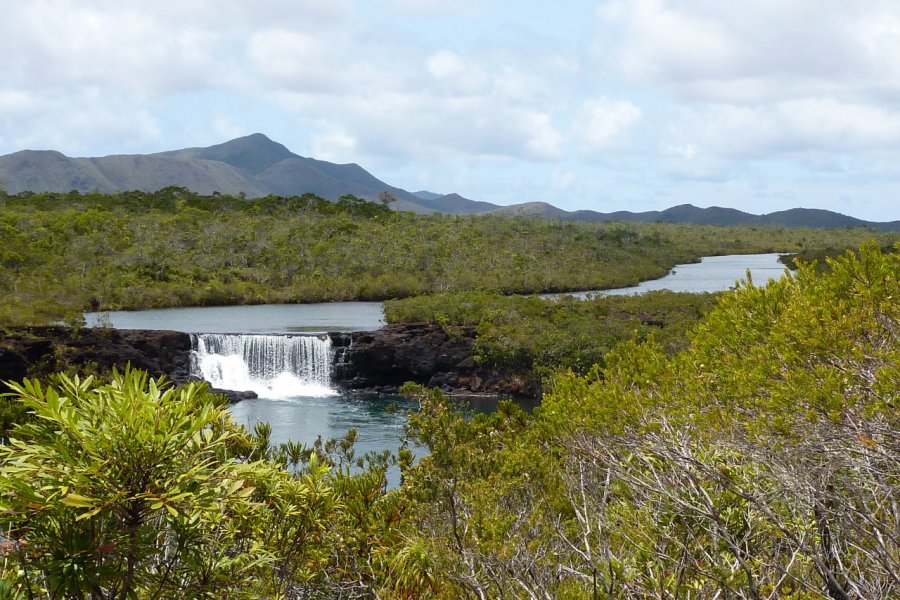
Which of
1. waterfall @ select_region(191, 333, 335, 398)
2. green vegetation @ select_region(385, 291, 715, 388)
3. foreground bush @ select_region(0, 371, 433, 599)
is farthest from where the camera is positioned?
waterfall @ select_region(191, 333, 335, 398)

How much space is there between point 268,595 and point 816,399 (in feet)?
15.6

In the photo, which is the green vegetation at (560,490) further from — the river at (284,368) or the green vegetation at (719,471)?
the river at (284,368)

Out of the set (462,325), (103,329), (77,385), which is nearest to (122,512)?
(77,385)

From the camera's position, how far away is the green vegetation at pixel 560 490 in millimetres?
4051

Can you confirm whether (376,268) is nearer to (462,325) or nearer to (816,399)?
(462,325)

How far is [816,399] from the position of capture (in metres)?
6.18

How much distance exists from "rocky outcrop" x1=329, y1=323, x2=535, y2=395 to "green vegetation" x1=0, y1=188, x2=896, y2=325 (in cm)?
1534

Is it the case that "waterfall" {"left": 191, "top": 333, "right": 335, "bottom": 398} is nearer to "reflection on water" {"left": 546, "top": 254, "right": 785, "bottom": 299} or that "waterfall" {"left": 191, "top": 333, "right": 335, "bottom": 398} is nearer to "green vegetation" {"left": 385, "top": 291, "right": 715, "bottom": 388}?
"green vegetation" {"left": 385, "top": 291, "right": 715, "bottom": 388}

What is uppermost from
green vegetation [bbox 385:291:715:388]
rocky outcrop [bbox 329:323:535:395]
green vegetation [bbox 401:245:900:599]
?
green vegetation [bbox 401:245:900:599]

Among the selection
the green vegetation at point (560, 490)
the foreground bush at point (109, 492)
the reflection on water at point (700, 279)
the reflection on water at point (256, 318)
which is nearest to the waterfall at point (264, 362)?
the reflection on water at point (256, 318)

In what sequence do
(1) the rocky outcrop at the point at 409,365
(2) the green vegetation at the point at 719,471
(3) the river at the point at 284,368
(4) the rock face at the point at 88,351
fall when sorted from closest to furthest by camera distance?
1. (2) the green vegetation at the point at 719,471
2. (3) the river at the point at 284,368
3. (4) the rock face at the point at 88,351
4. (1) the rocky outcrop at the point at 409,365

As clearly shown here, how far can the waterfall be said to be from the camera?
34812 mm

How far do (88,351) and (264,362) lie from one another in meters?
7.46

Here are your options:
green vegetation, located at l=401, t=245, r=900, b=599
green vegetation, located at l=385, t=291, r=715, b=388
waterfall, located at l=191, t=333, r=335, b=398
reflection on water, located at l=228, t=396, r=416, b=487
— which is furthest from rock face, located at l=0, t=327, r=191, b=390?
green vegetation, located at l=401, t=245, r=900, b=599
